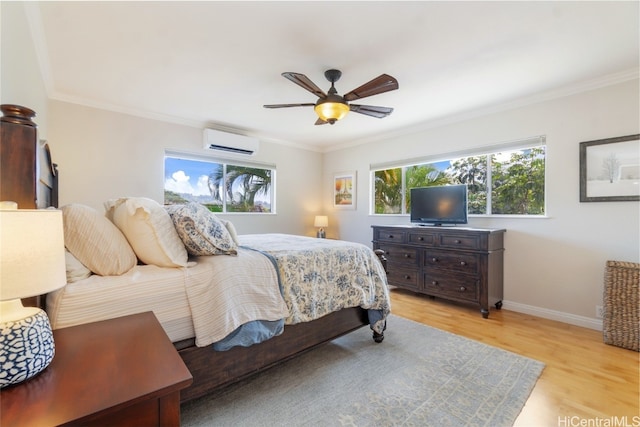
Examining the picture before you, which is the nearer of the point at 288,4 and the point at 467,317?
the point at 288,4

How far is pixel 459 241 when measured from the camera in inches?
130

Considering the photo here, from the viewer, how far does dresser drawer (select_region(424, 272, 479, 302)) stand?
3.18m

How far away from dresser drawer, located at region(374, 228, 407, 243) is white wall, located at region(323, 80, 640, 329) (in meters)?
0.92

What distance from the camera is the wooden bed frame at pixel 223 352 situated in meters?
1.05

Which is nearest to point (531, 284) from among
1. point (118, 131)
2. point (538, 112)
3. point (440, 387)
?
point (538, 112)

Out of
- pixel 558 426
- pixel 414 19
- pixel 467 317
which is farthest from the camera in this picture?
pixel 467 317

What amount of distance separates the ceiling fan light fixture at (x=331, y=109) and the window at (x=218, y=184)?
2.40 meters

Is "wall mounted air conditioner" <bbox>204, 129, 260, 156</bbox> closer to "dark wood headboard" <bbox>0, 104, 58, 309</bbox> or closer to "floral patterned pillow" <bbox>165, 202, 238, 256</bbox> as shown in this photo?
"floral patterned pillow" <bbox>165, 202, 238, 256</bbox>

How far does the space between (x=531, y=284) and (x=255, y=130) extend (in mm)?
4120

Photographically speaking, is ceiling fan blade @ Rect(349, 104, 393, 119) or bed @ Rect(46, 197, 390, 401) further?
ceiling fan blade @ Rect(349, 104, 393, 119)

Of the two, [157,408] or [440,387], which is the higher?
[157,408]

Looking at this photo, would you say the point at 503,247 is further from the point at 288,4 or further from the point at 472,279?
the point at 288,4

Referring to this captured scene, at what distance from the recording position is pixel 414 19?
1931 mm

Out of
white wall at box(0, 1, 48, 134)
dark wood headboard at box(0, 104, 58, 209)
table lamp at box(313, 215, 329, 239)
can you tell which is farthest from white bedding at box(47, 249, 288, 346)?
table lamp at box(313, 215, 329, 239)
